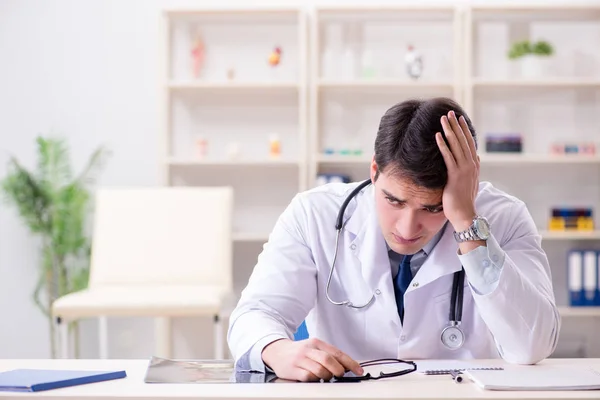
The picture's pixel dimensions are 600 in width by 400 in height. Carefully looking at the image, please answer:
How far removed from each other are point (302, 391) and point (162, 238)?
2452mm

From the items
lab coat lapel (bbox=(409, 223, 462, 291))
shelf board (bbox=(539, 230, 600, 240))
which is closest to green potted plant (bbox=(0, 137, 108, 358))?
shelf board (bbox=(539, 230, 600, 240))

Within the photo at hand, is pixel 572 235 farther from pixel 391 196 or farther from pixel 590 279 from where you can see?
pixel 391 196

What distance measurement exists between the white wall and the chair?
0.75 meters

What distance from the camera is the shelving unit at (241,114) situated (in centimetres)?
436

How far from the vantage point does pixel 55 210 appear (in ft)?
13.7

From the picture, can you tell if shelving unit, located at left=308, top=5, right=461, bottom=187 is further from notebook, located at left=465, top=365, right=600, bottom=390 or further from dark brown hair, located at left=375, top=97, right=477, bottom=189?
notebook, located at left=465, top=365, right=600, bottom=390

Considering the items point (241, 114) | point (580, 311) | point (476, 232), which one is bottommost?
point (580, 311)

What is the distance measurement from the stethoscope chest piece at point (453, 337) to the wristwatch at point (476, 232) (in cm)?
22

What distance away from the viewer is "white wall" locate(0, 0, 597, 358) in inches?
173

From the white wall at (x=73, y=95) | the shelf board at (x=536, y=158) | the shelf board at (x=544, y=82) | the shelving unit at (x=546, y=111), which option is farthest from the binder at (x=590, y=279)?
the white wall at (x=73, y=95)

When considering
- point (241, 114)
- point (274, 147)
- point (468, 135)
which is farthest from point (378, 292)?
point (241, 114)

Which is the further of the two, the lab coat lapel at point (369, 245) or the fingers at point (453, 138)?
the lab coat lapel at point (369, 245)

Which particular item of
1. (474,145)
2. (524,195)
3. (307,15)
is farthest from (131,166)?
(474,145)

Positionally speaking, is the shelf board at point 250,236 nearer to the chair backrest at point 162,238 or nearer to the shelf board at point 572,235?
the chair backrest at point 162,238
